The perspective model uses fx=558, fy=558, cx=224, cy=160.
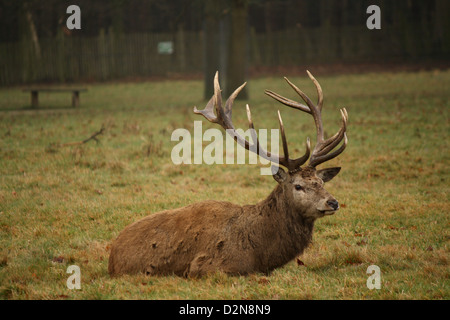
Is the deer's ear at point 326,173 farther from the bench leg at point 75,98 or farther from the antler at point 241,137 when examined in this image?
the bench leg at point 75,98

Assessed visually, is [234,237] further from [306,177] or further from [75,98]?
A: [75,98]

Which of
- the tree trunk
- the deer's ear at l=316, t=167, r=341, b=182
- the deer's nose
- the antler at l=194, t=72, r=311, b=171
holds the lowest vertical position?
the deer's nose

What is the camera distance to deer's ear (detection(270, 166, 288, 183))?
5.82 meters

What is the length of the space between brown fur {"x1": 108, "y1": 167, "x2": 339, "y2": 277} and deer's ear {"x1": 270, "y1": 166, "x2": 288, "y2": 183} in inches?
0.4

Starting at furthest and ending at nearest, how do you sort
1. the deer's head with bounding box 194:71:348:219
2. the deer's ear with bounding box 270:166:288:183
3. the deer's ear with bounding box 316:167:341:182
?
the deer's ear with bounding box 316:167:341:182
the deer's ear with bounding box 270:166:288:183
the deer's head with bounding box 194:71:348:219

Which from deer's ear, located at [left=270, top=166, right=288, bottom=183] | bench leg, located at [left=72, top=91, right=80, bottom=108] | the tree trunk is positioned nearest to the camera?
deer's ear, located at [left=270, top=166, right=288, bottom=183]

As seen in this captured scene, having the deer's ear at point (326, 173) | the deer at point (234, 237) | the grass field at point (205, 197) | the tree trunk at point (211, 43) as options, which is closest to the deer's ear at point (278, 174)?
the deer at point (234, 237)

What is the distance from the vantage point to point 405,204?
841cm

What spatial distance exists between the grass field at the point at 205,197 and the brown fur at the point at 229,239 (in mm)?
178

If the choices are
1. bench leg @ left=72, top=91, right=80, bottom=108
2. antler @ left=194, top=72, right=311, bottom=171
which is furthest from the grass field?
bench leg @ left=72, top=91, right=80, bottom=108

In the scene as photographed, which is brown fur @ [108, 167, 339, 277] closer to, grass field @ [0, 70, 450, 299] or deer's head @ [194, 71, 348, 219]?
deer's head @ [194, 71, 348, 219]

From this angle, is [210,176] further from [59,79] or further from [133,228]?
[59,79]
